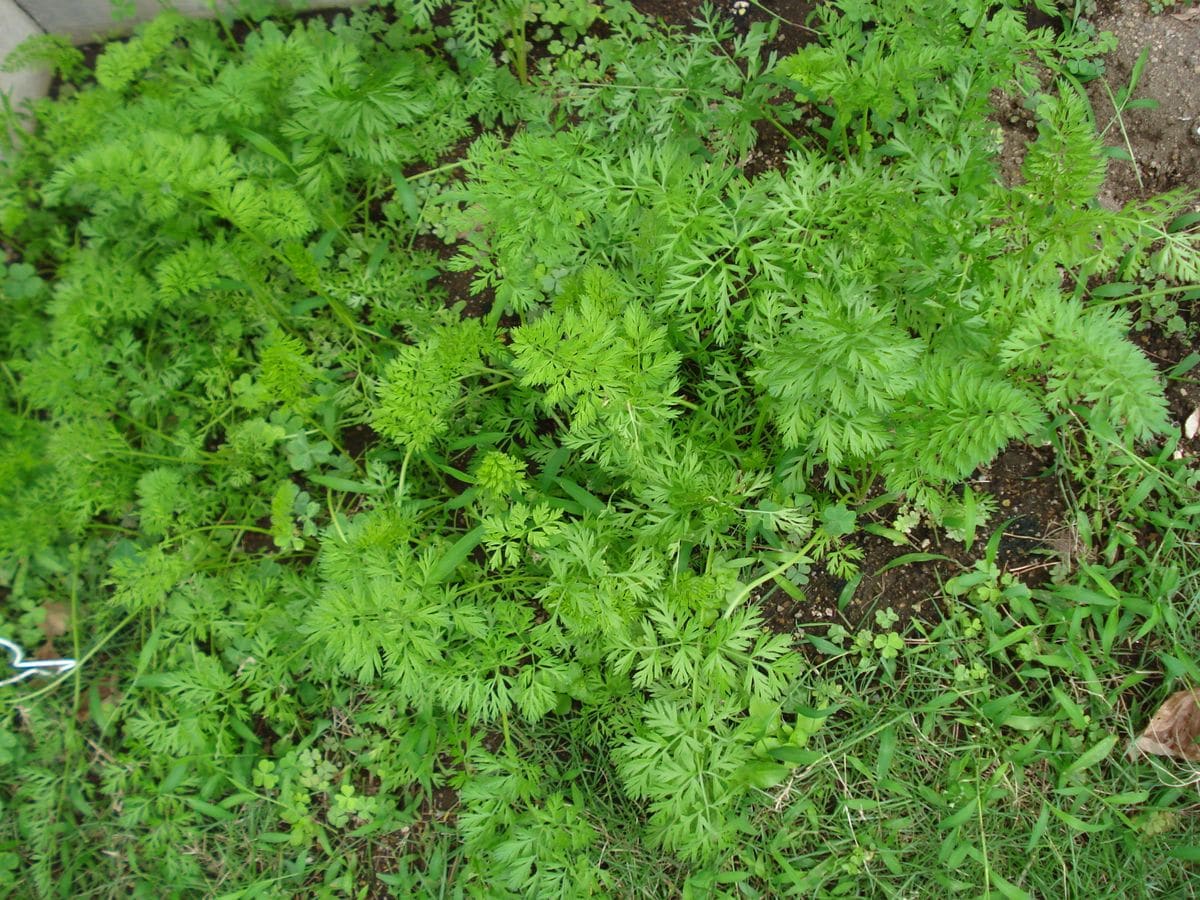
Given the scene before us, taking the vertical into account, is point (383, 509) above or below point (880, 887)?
above

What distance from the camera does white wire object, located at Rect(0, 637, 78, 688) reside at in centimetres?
273

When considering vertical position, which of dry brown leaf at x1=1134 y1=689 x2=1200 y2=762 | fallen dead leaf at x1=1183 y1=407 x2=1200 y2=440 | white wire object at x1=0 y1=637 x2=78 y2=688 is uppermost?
fallen dead leaf at x1=1183 y1=407 x2=1200 y2=440

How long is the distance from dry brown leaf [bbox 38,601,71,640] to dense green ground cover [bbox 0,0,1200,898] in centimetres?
2

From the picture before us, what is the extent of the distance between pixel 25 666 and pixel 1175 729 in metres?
3.75

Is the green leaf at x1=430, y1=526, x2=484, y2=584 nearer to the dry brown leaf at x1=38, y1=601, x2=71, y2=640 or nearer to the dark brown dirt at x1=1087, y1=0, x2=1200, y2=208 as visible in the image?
the dry brown leaf at x1=38, y1=601, x2=71, y2=640

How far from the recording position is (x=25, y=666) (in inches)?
109

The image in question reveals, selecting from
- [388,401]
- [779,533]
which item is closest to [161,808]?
[388,401]

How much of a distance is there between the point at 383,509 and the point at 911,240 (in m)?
1.67

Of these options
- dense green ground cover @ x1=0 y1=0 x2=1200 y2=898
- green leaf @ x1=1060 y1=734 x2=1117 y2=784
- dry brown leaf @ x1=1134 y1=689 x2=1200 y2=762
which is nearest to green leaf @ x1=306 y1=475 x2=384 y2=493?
dense green ground cover @ x1=0 y1=0 x2=1200 y2=898

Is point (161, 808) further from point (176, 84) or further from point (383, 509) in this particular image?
point (176, 84)

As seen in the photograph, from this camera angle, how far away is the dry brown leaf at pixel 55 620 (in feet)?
9.57

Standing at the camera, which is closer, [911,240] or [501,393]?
[911,240]

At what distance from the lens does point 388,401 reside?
2273 millimetres

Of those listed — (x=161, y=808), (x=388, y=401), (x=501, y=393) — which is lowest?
(x=161, y=808)
